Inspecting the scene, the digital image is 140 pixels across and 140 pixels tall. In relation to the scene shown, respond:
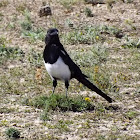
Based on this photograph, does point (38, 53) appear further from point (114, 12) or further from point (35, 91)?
point (114, 12)

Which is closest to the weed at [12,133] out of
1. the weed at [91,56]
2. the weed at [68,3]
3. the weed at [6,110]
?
the weed at [6,110]

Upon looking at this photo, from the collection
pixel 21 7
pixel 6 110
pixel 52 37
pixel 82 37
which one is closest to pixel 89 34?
pixel 82 37

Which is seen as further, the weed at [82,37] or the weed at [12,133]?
the weed at [82,37]

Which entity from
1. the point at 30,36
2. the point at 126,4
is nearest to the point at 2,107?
the point at 30,36

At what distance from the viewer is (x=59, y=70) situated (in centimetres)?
716

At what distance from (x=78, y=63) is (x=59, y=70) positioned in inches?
95.4

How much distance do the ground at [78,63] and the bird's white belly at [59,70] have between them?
1.61ft

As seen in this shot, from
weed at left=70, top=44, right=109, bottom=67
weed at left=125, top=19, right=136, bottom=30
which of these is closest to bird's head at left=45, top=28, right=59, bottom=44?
weed at left=70, top=44, right=109, bottom=67

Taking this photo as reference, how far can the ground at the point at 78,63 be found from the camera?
6383 millimetres

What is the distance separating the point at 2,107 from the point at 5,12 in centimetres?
615

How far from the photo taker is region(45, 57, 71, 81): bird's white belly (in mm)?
7113

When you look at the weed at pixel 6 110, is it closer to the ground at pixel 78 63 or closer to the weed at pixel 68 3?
the ground at pixel 78 63

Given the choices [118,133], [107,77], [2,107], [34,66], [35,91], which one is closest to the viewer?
[118,133]

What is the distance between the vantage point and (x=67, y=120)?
6578 mm
